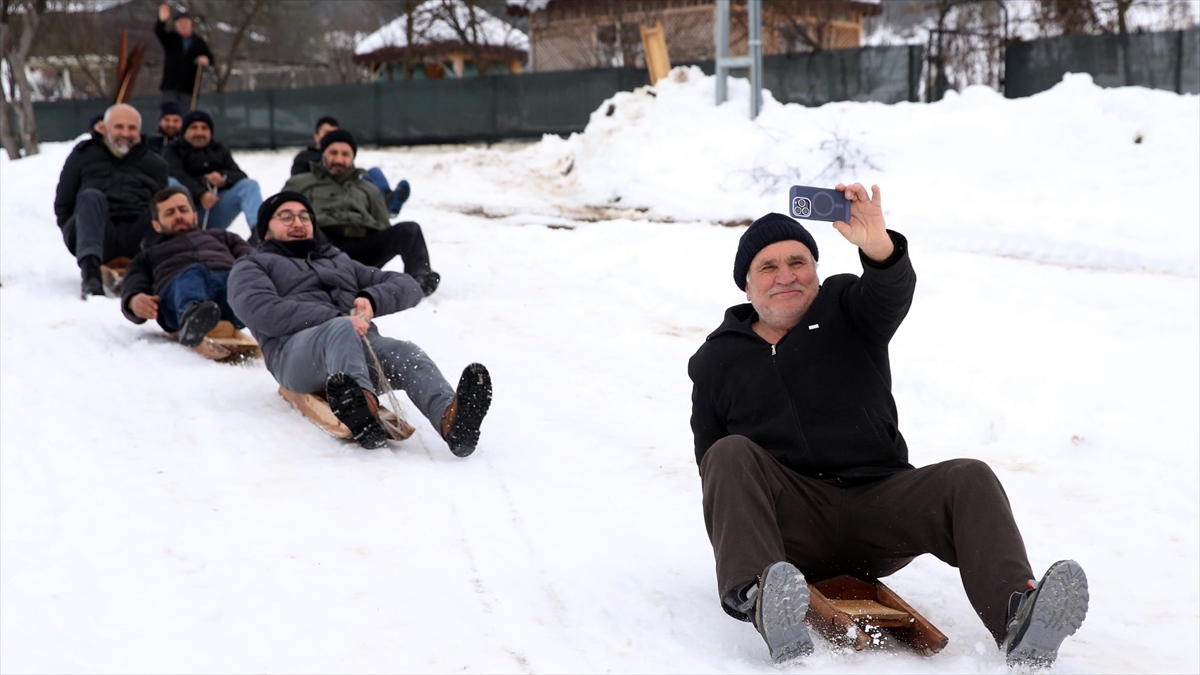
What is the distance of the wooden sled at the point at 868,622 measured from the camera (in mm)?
2438

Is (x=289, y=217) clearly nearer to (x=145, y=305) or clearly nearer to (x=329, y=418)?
(x=329, y=418)

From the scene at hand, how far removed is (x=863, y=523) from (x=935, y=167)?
7335 millimetres

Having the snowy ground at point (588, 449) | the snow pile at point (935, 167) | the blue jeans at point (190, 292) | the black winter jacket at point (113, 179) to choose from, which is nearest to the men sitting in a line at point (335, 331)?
the snowy ground at point (588, 449)

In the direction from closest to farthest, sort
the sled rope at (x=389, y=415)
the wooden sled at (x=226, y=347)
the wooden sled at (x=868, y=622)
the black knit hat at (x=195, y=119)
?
the wooden sled at (x=868, y=622) < the sled rope at (x=389, y=415) < the wooden sled at (x=226, y=347) < the black knit hat at (x=195, y=119)

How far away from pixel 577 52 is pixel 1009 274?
65.7 feet

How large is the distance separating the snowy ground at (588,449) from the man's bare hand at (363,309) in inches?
20.4

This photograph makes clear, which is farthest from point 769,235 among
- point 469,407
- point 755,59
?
point 755,59

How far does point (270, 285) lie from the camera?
4.62 metres

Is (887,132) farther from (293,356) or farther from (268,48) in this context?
(268,48)

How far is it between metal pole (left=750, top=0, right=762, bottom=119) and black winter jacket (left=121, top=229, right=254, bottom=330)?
6596 mm

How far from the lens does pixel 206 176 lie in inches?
326

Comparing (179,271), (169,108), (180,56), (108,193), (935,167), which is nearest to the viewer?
(179,271)

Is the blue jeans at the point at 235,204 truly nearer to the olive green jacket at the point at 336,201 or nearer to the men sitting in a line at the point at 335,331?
the olive green jacket at the point at 336,201

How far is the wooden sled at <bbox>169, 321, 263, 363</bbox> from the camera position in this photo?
5.68m
